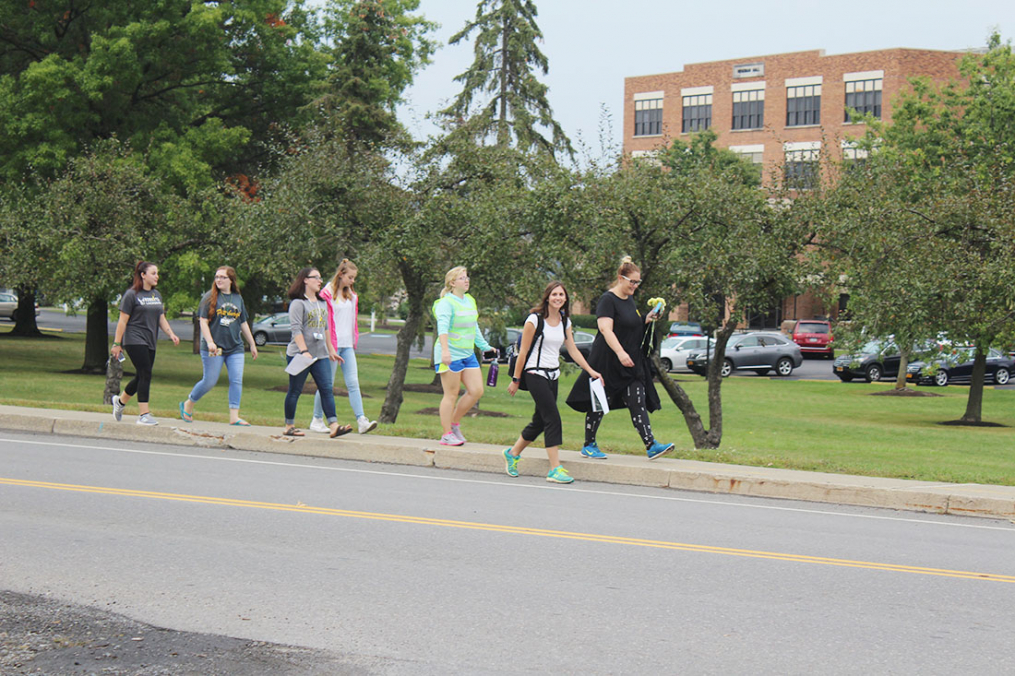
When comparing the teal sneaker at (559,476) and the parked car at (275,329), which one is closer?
the teal sneaker at (559,476)

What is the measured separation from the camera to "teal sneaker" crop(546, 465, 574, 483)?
10180mm

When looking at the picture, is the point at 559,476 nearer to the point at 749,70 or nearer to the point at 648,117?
the point at 749,70

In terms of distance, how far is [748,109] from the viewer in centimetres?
6725

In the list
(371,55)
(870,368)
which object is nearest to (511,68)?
(371,55)

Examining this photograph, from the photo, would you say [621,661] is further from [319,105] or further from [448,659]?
[319,105]

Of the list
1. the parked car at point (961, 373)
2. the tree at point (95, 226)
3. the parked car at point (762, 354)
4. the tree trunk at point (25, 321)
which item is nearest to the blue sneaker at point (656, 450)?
the tree at point (95, 226)

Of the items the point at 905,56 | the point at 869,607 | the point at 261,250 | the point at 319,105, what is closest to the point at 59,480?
the point at 869,607

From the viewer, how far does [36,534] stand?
7.11 metres

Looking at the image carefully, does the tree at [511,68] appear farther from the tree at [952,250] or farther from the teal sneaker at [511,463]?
the teal sneaker at [511,463]

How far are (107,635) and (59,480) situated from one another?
184 inches

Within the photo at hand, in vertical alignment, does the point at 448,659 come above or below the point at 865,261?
below

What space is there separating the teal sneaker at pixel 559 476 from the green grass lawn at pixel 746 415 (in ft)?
5.65

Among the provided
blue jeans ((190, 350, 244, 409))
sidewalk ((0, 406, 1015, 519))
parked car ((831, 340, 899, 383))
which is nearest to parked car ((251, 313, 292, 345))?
parked car ((831, 340, 899, 383))

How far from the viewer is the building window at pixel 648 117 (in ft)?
233
